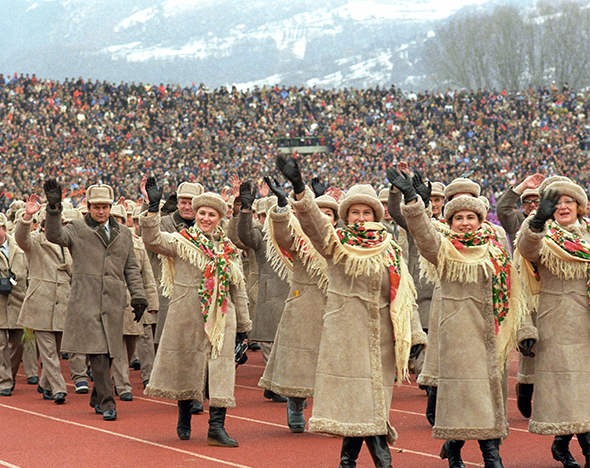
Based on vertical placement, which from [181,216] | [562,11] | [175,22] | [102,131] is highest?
[175,22]

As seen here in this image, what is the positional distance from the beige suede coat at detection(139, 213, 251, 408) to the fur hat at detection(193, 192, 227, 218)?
34 cm

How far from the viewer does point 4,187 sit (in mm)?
27141

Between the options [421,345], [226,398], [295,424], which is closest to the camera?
[421,345]

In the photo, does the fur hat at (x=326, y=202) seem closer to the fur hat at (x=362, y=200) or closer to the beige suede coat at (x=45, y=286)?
the fur hat at (x=362, y=200)

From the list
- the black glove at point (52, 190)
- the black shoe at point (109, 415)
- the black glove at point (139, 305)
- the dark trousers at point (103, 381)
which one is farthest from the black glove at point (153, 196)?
the black shoe at point (109, 415)

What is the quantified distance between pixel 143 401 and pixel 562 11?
7031cm

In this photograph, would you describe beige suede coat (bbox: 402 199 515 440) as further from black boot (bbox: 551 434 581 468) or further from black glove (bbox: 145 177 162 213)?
black glove (bbox: 145 177 162 213)

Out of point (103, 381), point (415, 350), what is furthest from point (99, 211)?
point (415, 350)

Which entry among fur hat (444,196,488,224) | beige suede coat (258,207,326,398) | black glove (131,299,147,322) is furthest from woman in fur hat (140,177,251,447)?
fur hat (444,196,488,224)

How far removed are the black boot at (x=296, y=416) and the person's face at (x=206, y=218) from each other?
1.60 metres

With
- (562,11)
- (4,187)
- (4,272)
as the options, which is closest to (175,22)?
(562,11)

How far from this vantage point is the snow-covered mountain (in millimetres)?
117375

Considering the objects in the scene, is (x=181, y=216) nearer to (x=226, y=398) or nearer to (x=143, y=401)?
(x=143, y=401)

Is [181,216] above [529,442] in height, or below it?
above
